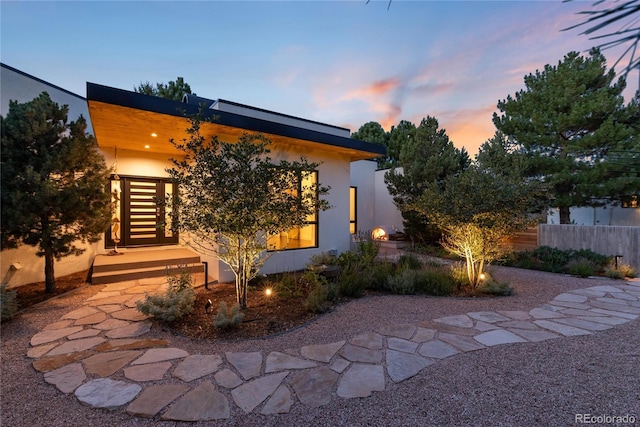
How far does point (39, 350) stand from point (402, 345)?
3797 mm

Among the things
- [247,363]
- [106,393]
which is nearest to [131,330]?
[106,393]

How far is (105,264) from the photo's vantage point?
233 inches

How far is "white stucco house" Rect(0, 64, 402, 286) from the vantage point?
5.04 m

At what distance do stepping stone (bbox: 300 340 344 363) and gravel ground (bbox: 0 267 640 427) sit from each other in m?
0.12

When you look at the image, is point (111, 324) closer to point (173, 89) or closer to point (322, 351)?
point (322, 351)

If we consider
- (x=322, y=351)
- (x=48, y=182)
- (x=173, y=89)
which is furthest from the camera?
(x=173, y=89)

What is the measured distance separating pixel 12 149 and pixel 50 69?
A: 433 centimetres

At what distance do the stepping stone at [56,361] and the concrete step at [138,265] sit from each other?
2.98 metres

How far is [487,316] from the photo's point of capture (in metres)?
4.20

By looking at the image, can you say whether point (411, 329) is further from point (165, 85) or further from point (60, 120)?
point (165, 85)

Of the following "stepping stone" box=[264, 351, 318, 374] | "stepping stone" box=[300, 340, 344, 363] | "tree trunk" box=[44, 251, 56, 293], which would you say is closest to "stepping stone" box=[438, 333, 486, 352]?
"stepping stone" box=[300, 340, 344, 363]

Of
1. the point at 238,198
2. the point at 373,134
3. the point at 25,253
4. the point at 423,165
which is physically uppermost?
the point at 373,134

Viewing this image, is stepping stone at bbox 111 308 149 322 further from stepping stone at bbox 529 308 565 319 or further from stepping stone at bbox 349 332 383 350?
stepping stone at bbox 529 308 565 319

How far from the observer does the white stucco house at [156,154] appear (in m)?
5.04
